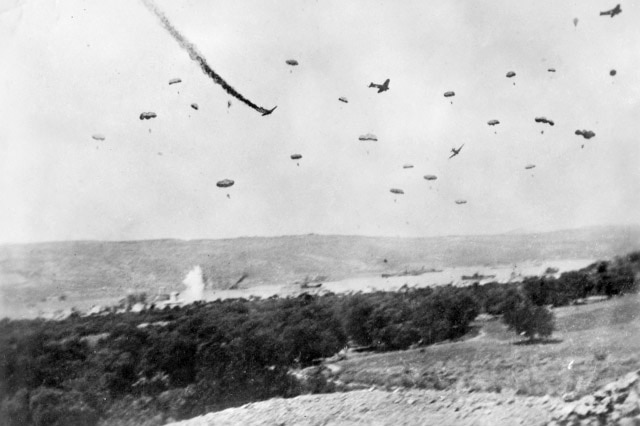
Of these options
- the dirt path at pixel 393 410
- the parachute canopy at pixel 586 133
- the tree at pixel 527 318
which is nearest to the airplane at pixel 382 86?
the parachute canopy at pixel 586 133

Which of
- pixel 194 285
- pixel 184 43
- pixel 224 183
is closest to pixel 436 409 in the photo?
pixel 194 285

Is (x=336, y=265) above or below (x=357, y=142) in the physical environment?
below

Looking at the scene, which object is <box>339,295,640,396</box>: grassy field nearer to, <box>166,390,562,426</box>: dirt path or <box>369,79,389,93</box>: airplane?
<box>166,390,562,426</box>: dirt path

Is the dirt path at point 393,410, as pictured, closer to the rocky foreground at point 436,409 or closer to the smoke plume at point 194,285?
the rocky foreground at point 436,409

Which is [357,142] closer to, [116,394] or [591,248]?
[591,248]

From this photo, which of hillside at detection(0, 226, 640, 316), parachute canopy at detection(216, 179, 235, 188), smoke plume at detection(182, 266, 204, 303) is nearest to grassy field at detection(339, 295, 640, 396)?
hillside at detection(0, 226, 640, 316)

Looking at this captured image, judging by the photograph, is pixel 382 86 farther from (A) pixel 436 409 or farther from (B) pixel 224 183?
(A) pixel 436 409

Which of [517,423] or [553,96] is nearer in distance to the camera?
[517,423]

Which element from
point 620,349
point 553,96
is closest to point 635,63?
point 553,96
